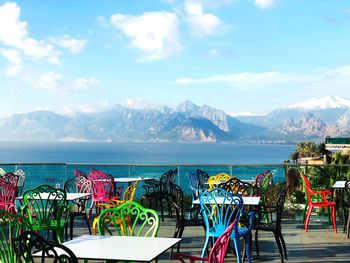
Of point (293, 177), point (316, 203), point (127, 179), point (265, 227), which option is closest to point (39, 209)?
point (265, 227)

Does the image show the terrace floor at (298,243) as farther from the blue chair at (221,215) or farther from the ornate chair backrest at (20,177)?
the ornate chair backrest at (20,177)

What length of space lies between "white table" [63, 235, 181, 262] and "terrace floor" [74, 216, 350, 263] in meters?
2.31

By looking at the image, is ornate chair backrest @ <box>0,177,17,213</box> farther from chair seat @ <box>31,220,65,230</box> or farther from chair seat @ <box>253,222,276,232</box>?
chair seat @ <box>253,222,276,232</box>

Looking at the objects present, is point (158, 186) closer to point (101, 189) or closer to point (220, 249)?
point (101, 189)

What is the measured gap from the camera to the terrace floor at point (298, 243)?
6.54m

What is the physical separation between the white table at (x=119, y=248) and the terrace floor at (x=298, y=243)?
2315 mm

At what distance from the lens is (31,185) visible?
37.6 feet

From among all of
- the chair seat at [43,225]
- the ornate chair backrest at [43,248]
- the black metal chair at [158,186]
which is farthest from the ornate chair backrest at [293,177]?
the ornate chair backrest at [43,248]

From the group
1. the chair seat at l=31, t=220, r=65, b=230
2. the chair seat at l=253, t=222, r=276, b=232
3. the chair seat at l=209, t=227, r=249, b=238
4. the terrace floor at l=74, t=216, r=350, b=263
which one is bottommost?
the terrace floor at l=74, t=216, r=350, b=263

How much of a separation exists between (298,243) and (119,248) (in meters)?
4.33

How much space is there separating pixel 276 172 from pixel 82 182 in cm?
390


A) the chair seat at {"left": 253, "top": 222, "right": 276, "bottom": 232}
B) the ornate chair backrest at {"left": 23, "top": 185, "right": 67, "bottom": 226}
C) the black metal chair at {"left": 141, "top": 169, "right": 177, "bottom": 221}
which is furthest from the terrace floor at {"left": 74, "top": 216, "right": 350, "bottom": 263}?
the ornate chair backrest at {"left": 23, "top": 185, "right": 67, "bottom": 226}

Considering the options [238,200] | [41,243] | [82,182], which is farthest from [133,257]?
[82,182]

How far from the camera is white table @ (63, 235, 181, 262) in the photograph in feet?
11.5
